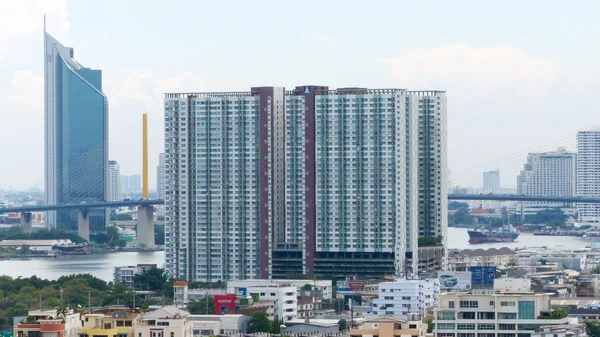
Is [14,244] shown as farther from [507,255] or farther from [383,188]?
[383,188]

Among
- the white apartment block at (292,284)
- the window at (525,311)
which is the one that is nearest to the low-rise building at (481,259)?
the white apartment block at (292,284)

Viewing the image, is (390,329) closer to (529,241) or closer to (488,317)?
(488,317)

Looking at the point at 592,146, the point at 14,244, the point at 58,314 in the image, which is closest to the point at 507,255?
the point at 14,244

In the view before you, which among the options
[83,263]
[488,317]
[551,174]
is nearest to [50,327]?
[488,317]

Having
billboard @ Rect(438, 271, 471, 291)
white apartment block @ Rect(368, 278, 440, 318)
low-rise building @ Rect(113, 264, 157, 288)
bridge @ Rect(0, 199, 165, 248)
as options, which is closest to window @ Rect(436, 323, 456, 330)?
white apartment block @ Rect(368, 278, 440, 318)

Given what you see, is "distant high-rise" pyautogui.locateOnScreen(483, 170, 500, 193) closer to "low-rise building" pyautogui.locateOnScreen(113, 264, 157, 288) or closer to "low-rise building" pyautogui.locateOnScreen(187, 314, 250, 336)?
"low-rise building" pyautogui.locateOnScreen(113, 264, 157, 288)

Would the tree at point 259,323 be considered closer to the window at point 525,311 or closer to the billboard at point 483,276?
the window at point 525,311

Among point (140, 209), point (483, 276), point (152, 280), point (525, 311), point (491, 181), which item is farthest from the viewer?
point (491, 181)
